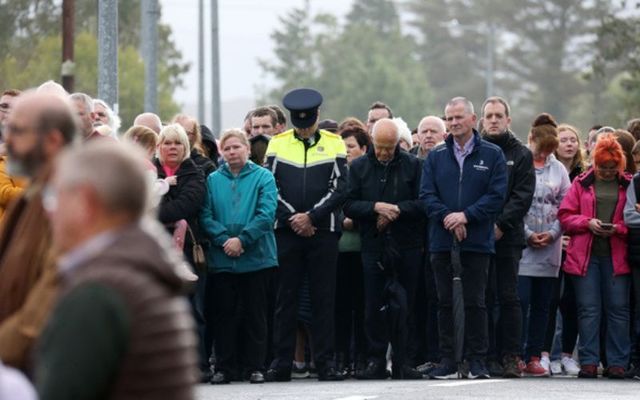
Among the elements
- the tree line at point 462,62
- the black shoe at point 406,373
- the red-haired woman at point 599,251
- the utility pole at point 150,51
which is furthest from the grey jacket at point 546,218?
the tree line at point 462,62

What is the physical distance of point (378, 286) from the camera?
16.6m

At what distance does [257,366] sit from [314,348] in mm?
594

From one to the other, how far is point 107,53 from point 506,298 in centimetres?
672

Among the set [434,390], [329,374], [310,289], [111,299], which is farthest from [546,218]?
[111,299]

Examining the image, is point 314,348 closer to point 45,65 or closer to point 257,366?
point 257,366

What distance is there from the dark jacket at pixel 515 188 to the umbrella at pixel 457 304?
0.58 m

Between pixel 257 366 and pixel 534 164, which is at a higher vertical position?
pixel 534 164

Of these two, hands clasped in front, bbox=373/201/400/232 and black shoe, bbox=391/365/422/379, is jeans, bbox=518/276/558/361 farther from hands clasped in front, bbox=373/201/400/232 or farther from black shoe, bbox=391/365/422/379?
hands clasped in front, bbox=373/201/400/232

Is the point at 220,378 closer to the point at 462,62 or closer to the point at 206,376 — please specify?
the point at 206,376

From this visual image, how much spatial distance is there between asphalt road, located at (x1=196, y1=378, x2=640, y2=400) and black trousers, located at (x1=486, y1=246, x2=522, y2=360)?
21.5 inches

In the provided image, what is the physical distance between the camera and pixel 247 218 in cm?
1605

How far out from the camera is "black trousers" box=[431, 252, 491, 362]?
1602 cm

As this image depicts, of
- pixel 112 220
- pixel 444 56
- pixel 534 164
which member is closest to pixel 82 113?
pixel 534 164

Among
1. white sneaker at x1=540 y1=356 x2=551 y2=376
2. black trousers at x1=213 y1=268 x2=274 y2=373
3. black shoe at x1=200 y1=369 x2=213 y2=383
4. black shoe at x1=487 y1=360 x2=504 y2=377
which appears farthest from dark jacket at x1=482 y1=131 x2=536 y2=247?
black shoe at x1=200 y1=369 x2=213 y2=383
